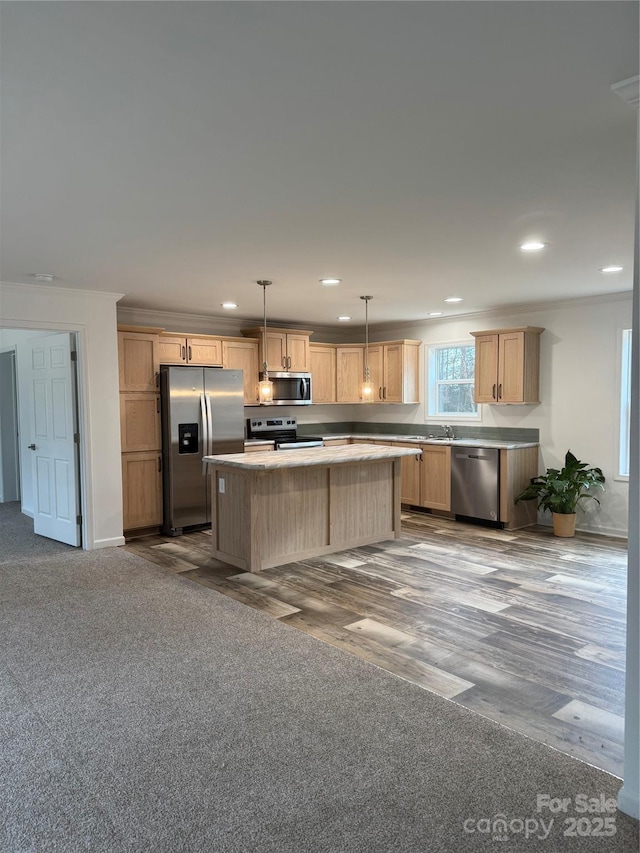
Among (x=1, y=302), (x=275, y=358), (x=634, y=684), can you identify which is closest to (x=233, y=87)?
(x=634, y=684)

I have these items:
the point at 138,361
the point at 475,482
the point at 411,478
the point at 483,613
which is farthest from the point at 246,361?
the point at 483,613

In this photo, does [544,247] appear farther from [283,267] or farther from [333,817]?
[333,817]

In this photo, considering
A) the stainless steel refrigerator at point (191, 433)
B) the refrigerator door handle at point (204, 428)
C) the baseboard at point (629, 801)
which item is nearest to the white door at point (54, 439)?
the stainless steel refrigerator at point (191, 433)

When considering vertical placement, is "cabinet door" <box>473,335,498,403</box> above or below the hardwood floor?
above

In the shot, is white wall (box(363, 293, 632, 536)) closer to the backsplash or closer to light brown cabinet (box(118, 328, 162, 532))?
the backsplash

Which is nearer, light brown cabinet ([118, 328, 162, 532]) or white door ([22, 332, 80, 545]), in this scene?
white door ([22, 332, 80, 545])

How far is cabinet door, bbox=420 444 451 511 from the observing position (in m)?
6.98

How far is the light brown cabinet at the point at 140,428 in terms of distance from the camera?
6.11 meters

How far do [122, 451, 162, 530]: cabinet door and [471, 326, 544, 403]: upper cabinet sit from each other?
3.83 metres

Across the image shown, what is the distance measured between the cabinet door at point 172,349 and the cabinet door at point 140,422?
463 mm

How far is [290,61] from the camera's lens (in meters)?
1.76

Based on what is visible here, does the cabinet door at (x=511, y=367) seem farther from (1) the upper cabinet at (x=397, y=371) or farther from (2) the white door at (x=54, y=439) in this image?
(2) the white door at (x=54, y=439)

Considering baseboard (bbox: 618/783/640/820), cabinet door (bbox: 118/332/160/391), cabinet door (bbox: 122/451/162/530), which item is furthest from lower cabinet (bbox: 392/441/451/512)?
baseboard (bbox: 618/783/640/820)

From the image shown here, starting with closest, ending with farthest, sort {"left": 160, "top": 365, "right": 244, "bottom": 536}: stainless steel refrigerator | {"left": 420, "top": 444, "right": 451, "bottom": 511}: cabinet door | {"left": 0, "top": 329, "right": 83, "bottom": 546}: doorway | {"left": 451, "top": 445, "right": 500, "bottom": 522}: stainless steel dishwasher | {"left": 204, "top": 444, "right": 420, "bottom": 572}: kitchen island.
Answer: {"left": 204, "top": 444, "right": 420, "bottom": 572}: kitchen island < {"left": 0, "top": 329, "right": 83, "bottom": 546}: doorway < {"left": 160, "top": 365, "right": 244, "bottom": 536}: stainless steel refrigerator < {"left": 451, "top": 445, "right": 500, "bottom": 522}: stainless steel dishwasher < {"left": 420, "top": 444, "right": 451, "bottom": 511}: cabinet door
